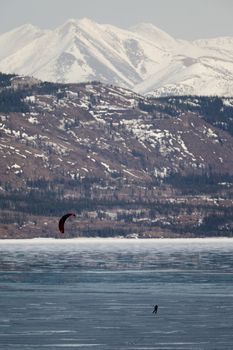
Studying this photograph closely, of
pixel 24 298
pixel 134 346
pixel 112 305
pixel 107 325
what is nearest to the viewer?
pixel 134 346

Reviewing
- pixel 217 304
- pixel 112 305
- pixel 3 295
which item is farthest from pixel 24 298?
pixel 217 304

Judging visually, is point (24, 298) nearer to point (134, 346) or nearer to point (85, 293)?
point (85, 293)

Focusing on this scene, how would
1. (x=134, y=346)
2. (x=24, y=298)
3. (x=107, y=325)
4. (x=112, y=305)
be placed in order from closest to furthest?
(x=134, y=346) → (x=107, y=325) → (x=112, y=305) → (x=24, y=298)

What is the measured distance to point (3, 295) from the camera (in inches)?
7589

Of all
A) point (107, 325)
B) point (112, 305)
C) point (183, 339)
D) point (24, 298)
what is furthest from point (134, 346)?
point (24, 298)

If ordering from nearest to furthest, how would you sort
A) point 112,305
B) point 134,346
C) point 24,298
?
point 134,346 < point 112,305 < point 24,298

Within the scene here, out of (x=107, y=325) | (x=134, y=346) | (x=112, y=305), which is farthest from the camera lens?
(x=112, y=305)

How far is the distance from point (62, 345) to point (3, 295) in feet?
192

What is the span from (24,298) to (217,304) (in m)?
28.9

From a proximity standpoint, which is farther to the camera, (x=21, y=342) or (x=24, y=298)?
(x=24, y=298)

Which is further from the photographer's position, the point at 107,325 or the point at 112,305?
the point at 112,305

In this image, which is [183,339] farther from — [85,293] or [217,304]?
[85,293]

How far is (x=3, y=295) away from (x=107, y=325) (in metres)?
43.5

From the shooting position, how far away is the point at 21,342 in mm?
137375
